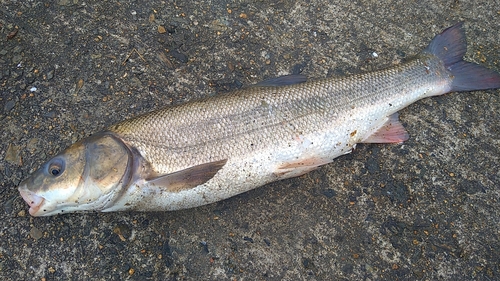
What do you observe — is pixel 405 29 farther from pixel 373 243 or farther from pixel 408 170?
pixel 373 243

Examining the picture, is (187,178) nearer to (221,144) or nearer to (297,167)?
(221,144)

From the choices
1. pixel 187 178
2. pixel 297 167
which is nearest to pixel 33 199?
pixel 187 178

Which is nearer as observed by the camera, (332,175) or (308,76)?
(332,175)

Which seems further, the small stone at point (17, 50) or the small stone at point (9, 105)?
the small stone at point (17, 50)

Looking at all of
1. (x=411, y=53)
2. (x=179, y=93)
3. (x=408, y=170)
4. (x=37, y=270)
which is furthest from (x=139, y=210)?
(x=411, y=53)

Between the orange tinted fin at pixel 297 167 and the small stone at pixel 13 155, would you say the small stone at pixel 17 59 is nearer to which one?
the small stone at pixel 13 155

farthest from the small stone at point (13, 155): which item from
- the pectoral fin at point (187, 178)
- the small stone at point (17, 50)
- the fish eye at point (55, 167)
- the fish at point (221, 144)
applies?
the pectoral fin at point (187, 178)

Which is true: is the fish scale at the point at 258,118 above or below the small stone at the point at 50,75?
below
